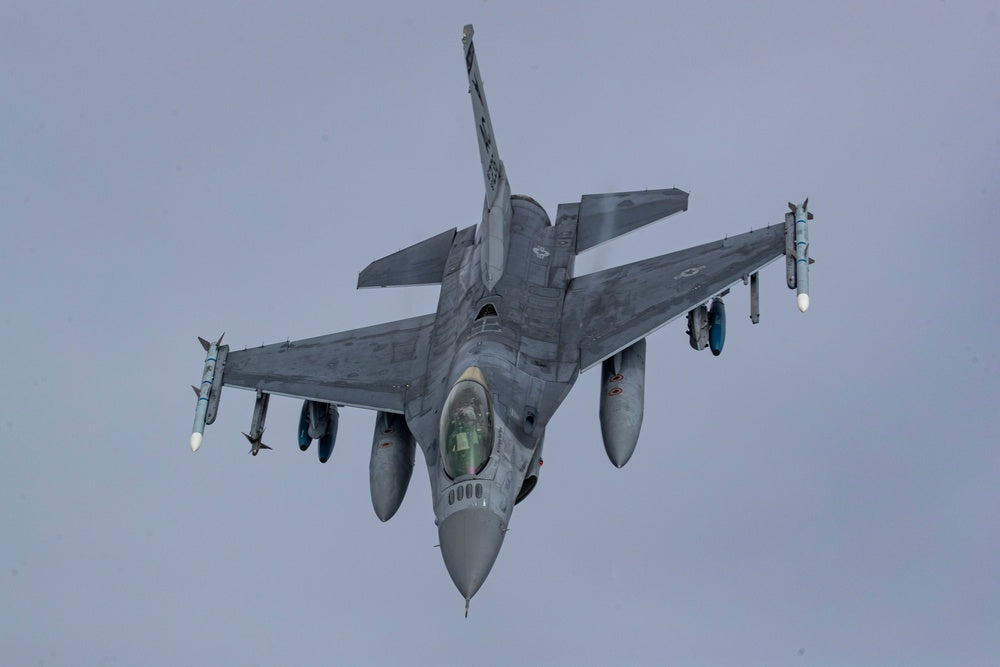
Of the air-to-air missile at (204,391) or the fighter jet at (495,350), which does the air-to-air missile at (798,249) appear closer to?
the fighter jet at (495,350)

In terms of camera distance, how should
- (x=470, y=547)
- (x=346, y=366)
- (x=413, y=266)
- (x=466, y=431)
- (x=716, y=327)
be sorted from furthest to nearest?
(x=413, y=266)
(x=346, y=366)
(x=716, y=327)
(x=466, y=431)
(x=470, y=547)

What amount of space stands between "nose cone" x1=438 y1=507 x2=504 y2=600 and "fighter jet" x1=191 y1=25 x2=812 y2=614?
4 cm

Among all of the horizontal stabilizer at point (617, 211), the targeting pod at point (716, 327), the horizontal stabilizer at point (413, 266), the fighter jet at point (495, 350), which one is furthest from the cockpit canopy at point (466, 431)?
the horizontal stabilizer at point (413, 266)

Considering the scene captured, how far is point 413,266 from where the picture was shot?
189ft

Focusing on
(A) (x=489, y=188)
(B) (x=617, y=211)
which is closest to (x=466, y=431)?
(A) (x=489, y=188)

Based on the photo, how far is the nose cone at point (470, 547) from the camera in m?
41.2

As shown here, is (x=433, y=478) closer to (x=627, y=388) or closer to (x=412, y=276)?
(x=627, y=388)

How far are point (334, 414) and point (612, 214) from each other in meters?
12.7

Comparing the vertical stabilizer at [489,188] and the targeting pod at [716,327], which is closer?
the targeting pod at [716,327]

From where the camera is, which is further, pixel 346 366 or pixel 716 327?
pixel 346 366

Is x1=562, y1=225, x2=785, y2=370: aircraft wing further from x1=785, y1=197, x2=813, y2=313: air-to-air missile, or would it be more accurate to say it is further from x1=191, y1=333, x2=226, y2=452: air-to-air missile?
x1=191, y1=333, x2=226, y2=452: air-to-air missile

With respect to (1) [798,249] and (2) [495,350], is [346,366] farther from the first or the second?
(1) [798,249]

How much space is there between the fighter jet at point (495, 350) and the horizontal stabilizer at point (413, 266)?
0.32 ft

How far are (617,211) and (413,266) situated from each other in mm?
7806
